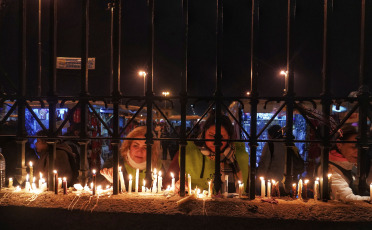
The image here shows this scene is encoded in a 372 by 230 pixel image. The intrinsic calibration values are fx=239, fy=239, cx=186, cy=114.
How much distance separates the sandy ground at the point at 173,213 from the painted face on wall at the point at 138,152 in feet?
3.78

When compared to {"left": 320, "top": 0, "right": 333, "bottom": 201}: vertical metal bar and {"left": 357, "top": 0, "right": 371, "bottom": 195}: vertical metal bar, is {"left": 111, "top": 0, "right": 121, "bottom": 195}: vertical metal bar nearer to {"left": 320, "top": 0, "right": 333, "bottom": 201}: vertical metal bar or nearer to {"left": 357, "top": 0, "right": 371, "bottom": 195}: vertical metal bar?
{"left": 320, "top": 0, "right": 333, "bottom": 201}: vertical metal bar

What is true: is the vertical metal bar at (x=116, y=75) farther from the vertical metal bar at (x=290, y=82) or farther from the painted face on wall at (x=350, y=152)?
the painted face on wall at (x=350, y=152)

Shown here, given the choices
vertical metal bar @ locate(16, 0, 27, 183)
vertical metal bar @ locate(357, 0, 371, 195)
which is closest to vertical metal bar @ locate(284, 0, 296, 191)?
vertical metal bar @ locate(357, 0, 371, 195)

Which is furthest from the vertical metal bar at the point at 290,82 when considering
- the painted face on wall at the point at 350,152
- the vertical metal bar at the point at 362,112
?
the painted face on wall at the point at 350,152

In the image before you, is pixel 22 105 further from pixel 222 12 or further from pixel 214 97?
pixel 222 12

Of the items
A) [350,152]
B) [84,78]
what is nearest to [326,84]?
[350,152]

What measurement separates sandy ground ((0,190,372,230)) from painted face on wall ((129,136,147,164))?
1151mm

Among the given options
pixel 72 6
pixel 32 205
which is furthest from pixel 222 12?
pixel 72 6

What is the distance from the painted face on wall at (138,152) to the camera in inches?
154

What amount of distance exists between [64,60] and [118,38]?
3.74ft

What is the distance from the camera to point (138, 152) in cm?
396

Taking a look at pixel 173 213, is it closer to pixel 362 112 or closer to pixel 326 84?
pixel 326 84

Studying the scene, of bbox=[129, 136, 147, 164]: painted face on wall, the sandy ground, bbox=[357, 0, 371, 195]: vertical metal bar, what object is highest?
bbox=[357, 0, 371, 195]: vertical metal bar

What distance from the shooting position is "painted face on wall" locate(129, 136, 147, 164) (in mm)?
3912
